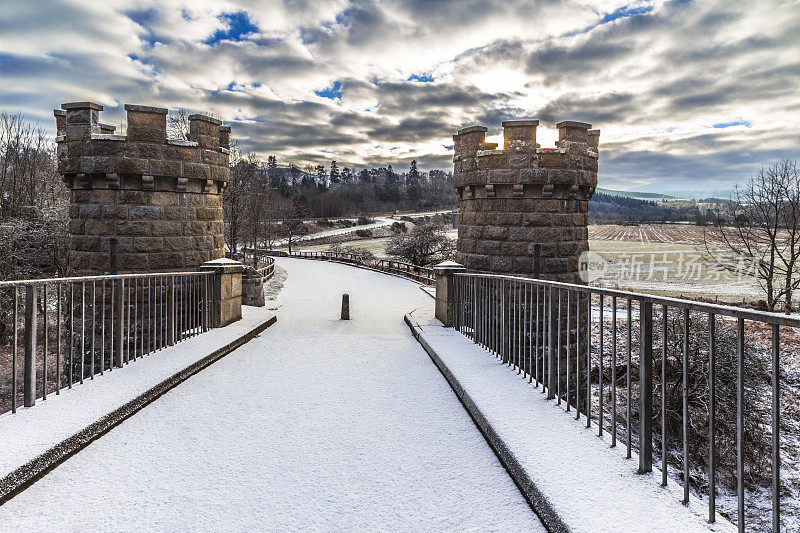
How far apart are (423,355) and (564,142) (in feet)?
18.8

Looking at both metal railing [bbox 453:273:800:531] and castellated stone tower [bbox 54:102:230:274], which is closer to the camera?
metal railing [bbox 453:273:800:531]

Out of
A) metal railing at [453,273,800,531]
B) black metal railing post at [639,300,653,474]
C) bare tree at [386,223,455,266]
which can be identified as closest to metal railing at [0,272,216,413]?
metal railing at [453,273,800,531]

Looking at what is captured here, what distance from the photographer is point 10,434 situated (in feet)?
12.3

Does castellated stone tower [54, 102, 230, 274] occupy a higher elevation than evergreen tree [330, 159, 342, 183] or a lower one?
lower

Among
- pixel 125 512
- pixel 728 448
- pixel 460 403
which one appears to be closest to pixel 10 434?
pixel 125 512

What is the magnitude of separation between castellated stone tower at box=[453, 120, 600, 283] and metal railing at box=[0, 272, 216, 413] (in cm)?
604

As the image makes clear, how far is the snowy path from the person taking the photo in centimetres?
299

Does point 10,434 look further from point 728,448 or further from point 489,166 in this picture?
point 728,448

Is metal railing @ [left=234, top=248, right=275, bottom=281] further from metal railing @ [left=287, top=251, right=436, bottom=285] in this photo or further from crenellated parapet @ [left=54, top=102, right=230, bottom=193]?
crenellated parapet @ [left=54, top=102, right=230, bottom=193]

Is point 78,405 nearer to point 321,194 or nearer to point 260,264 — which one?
point 260,264

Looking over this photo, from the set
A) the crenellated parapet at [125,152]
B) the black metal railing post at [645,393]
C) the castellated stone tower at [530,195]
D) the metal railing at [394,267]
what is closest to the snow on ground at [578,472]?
the black metal railing post at [645,393]

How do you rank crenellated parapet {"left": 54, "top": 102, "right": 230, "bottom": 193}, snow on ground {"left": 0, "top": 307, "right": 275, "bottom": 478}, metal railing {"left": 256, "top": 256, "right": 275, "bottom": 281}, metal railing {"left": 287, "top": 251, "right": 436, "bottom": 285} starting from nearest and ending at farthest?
snow on ground {"left": 0, "top": 307, "right": 275, "bottom": 478}
crenellated parapet {"left": 54, "top": 102, "right": 230, "bottom": 193}
metal railing {"left": 256, "top": 256, "right": 275, "bottom": 281}
metal railing {"left": 287, "top": 251, "right": 436, "bottom": 285}

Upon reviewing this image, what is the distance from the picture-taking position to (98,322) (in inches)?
361

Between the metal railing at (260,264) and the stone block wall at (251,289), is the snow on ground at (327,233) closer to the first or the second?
the metal railing at (260,264)
